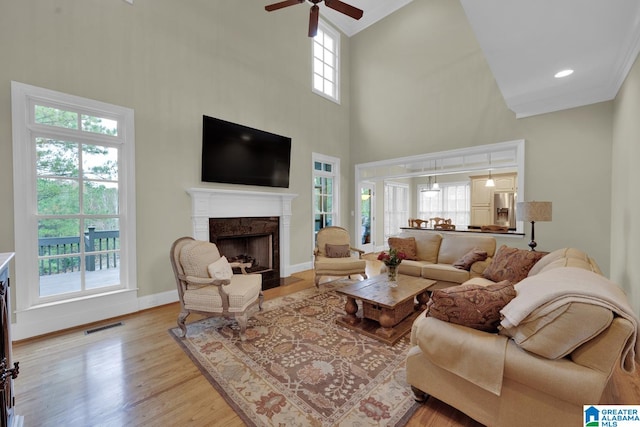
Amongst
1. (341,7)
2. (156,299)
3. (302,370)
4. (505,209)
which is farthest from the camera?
(505,209)

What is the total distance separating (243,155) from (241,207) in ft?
2.93

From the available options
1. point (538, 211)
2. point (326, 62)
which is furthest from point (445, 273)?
point (326, 62)

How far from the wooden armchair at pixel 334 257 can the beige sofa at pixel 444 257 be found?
2.44 feet

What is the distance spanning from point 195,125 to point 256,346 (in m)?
3.18

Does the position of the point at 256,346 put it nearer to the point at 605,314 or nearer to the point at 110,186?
the point at 605,314

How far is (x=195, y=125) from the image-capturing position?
3.85 metres

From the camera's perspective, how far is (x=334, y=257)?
14.6 ft

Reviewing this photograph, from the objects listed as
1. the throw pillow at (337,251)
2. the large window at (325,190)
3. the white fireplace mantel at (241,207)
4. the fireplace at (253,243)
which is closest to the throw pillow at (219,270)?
the white fireplace mantel at (241,207)

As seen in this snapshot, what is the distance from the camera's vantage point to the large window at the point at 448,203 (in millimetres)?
9008

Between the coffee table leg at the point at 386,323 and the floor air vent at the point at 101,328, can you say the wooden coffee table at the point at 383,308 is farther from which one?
the floor air vent at the point at 101,328

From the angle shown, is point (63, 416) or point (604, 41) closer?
point (63, 416)

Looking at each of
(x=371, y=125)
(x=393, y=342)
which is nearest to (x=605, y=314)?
(x=393, y=342)

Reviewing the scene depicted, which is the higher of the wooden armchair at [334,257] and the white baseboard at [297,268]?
the wooden armchair at [334,257]

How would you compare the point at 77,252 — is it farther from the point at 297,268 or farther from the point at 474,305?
the point at 474,305
